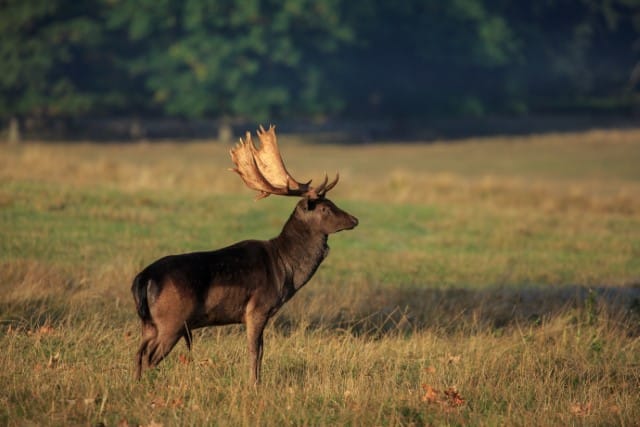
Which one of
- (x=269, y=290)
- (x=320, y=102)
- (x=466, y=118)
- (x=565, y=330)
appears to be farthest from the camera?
(x=466, y=118)

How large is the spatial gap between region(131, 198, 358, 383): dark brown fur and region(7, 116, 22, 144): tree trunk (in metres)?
42.8

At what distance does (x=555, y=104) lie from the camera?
6962cm

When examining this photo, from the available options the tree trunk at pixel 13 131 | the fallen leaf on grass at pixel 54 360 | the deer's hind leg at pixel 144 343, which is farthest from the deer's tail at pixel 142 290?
the tree trunk at pixel 13 131

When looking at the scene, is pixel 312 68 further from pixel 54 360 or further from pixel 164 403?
pixel 164 403

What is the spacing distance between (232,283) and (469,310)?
571cm

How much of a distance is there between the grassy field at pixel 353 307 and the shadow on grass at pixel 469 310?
50mm

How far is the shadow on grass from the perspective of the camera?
12.5m

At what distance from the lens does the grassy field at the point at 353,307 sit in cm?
865

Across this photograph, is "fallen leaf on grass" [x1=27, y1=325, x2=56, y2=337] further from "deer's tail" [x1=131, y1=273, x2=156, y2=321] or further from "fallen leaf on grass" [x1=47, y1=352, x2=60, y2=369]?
"deer's tail" [x1=131, y1=273, x2=156, y2=321]

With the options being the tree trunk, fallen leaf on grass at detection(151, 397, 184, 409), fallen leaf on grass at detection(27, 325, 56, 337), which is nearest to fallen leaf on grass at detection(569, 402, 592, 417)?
fallen leaf on grass at detection(151, 397, 184, 409)

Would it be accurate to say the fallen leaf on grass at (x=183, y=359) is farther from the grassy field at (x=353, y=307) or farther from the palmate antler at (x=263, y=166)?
the palmate antler at (x=263, y=166)

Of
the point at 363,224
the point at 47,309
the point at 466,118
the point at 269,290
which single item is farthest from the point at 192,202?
the point at 466,118

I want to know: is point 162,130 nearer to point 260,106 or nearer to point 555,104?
point 260,106

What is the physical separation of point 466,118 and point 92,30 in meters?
24.9
